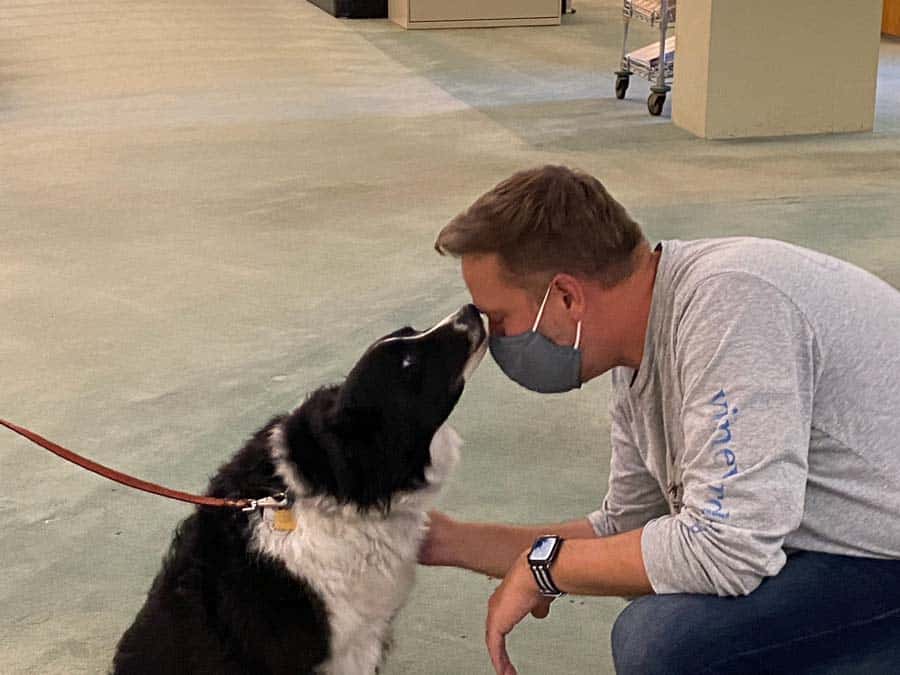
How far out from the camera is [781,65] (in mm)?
7629

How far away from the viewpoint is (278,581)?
2.17 metres

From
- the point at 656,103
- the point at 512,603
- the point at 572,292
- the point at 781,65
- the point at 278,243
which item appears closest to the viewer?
the point at 572,292

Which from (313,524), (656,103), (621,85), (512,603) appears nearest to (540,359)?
(512,603)

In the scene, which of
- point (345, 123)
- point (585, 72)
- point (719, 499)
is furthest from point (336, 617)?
point (585, 72)

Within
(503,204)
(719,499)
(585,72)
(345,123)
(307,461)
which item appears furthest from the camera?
(585,72)

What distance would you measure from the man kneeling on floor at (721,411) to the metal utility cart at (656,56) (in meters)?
6.33

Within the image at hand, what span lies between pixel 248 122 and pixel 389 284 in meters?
3.81

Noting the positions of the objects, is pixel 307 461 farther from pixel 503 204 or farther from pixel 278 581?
pixel 503 204

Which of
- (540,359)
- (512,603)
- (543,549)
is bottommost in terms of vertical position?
(512,603)

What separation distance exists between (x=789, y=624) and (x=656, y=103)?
22.2 ft

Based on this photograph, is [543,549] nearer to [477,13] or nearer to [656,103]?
[656,103]

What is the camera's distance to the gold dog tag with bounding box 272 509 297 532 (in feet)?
7.06

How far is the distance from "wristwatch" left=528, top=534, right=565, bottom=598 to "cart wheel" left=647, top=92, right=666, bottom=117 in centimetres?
669

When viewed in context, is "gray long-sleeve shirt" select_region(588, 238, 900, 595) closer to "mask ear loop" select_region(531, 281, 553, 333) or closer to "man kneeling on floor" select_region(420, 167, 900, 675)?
"man kneeling on floor" select_region(420, 167, 900, 675)
